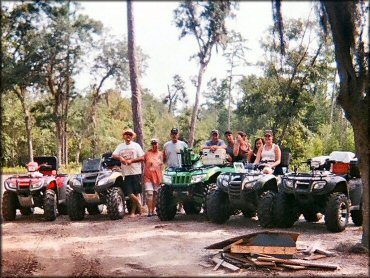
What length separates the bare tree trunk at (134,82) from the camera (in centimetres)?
1558

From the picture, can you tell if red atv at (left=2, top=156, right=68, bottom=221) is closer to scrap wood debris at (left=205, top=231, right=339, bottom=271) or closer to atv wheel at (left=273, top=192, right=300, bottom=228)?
atv wheel at (left=273, top=192, right=300, bottom=228)

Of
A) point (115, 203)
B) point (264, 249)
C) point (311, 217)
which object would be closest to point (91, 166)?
point (115, 203)

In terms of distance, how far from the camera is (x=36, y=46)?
34.6m

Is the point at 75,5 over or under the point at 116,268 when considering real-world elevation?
over

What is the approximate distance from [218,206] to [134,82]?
650 cm

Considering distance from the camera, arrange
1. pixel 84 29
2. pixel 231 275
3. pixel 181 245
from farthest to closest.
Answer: pixel 84 29, pixel 181 245, pixel 231 275

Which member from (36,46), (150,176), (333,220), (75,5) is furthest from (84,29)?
(333,220)

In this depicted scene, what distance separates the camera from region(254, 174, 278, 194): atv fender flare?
33.8 feet

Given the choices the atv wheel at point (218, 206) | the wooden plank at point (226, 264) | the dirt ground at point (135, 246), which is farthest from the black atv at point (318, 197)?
the wooden plank at point (226, 264)

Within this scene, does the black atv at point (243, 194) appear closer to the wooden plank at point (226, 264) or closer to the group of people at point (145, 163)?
the group of people at point (145, 163)

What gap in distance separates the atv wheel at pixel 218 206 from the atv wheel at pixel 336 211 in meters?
2.04

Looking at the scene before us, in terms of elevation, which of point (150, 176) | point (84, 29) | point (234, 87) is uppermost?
point (84, 29)

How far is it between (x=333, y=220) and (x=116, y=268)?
4378 mm

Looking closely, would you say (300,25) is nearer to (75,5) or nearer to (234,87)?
(75,5)
